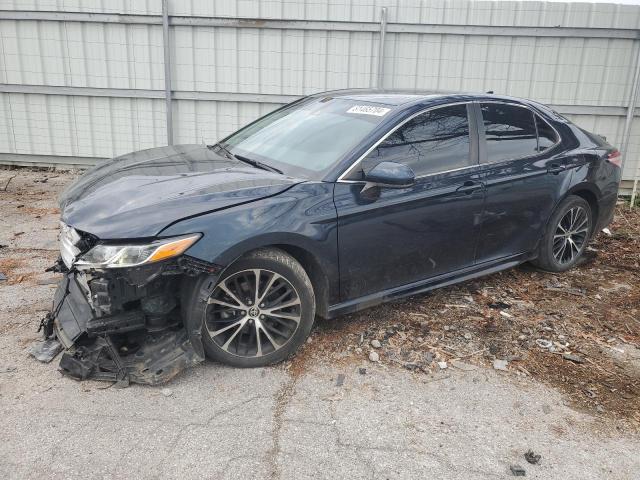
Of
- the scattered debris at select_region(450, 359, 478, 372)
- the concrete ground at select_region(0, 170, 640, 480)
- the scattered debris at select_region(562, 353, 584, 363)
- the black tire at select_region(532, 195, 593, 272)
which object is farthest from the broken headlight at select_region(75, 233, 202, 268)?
the black tire at select_region(532, 195, 593, 272)

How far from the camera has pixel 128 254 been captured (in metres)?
2.83

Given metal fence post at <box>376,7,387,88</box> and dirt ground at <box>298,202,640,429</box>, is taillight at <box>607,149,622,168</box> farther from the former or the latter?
metal fence post at <box>376,7,387,88</box>

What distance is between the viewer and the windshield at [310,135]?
363 centimetres

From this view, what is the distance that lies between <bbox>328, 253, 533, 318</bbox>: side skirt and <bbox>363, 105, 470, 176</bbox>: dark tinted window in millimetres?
830

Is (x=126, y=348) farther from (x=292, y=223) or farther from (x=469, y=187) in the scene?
(x=469, y=187)

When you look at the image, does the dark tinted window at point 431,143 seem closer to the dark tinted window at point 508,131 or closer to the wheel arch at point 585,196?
the dark tinted window at point 508,131

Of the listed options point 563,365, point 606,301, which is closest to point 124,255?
point 563,365

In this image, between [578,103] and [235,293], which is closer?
[235,293]

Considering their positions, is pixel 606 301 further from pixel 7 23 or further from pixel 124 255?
pixel 7 23

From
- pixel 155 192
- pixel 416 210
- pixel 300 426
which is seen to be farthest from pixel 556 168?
pixel 155 192

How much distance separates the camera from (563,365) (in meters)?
3.53

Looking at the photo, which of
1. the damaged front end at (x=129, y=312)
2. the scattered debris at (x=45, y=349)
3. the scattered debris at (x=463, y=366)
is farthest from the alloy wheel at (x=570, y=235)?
the scattered debris at (x=45, y=349)

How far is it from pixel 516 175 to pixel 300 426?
2.67m

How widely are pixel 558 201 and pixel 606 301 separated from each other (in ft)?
3.11
